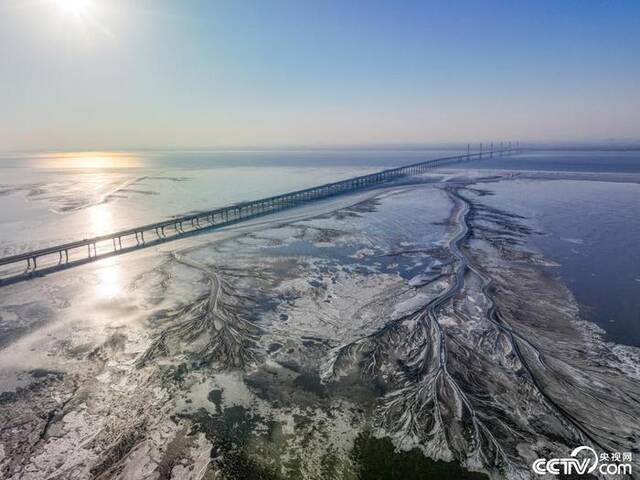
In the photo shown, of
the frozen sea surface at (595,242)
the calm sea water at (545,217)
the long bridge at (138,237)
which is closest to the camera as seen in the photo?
the frozen sea surface at (595,242)

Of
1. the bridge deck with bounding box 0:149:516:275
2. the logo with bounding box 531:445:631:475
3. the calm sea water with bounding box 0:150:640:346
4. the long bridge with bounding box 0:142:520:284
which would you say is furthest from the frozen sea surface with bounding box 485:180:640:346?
the long bridge with bounding box 0:142:520:284

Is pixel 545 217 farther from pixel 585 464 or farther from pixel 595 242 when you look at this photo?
pixel 585 464

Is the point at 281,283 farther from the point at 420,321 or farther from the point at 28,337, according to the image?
the point at 28,337

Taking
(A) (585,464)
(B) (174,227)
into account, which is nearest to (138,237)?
(B) (174,227)

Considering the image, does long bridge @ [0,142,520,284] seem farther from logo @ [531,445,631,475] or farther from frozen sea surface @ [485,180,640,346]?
frozen sea surface @ [485,180,640,346]

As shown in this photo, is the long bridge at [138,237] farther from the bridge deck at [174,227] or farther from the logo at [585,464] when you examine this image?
the logo at [585,464]

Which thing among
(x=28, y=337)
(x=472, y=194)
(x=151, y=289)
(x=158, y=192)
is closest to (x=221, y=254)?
(x=151, y=289)

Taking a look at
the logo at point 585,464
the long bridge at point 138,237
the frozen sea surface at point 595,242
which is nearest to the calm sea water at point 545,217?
the frozen sea surface at point 595,242

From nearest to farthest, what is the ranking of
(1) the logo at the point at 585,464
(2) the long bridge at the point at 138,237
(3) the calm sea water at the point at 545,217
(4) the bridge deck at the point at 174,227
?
1. (1) the logo at the point at 585,464
2. (3) the calm sea water at the point at 545,217
3. (2) the long bridge at the point at 138,237
4. (4) the bridge deck at the point at 174,227

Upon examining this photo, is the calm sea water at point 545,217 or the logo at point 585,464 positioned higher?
the calm sea water at point 545,217

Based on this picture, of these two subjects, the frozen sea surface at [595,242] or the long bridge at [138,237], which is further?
the long bridge at [138,237]
